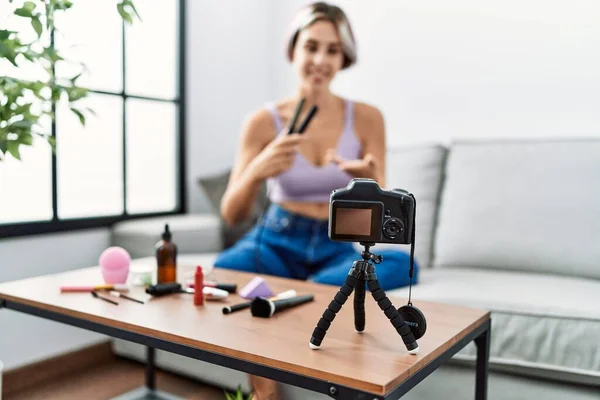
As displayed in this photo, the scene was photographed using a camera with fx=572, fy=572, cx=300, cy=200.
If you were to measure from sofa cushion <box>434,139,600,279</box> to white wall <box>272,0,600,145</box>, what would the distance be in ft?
0.90

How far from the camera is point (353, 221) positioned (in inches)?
33.8

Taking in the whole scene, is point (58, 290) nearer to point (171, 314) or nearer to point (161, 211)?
point (171, 314)

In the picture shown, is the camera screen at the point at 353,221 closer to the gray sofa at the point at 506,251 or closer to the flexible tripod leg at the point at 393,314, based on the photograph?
the flexible tripod leg at the point at 393,314

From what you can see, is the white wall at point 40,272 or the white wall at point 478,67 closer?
the white wall at point 40,272

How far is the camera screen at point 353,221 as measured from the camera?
0.85 metres

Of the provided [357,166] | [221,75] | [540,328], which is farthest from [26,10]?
[221,75]

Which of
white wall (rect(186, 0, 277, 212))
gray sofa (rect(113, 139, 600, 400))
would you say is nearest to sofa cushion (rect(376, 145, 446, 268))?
gray sofa (rect(113, 139, 600, 400))

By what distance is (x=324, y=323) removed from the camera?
875 millimetres

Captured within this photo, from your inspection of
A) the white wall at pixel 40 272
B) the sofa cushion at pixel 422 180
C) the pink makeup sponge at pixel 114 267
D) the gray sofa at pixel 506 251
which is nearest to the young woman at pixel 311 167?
the gray sofa at pixel 506 251

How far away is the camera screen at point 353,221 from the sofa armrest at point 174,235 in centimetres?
128

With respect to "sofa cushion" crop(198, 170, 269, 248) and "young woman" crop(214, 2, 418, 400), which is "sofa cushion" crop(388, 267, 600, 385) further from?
"sofa cushion" crop(198, 170, 269, 248)

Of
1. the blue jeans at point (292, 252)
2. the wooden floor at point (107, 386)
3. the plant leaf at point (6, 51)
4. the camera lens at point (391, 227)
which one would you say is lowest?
the wooden floor at point (107, 386)

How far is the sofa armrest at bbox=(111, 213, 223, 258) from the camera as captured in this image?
205cm

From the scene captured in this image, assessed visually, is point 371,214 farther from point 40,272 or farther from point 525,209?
point 40,272
